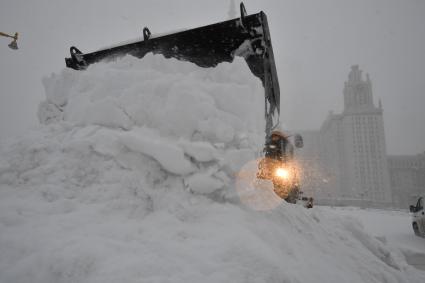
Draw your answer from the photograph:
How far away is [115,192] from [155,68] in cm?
221

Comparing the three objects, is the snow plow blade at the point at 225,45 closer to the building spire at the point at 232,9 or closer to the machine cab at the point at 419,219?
the machine cab at the point at 419,219

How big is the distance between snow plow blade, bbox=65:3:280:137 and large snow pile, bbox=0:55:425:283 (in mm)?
915

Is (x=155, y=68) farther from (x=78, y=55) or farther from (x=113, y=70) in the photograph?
(x=78, y=55)

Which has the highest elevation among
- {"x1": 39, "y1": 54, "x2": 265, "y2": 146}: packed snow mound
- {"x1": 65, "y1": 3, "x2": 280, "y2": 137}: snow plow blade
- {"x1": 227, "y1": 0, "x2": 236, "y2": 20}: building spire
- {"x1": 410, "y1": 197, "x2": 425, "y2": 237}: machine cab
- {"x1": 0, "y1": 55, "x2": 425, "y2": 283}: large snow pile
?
{"x1": 227, "y1": 0, "x2": 236, "y2": 20}: building spire

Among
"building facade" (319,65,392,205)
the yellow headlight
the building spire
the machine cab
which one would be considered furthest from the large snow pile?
"building facade" (319,65,392,205)

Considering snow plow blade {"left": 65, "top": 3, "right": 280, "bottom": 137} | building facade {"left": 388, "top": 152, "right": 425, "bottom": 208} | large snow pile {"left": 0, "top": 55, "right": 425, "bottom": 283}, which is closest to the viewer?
large snow pile {"left": 0, "top": 55, "right": 425, "bottom": 283}

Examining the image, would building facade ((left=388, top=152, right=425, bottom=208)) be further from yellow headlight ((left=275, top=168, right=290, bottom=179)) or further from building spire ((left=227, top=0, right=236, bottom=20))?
yellow headlight ((left=275, top=168, right=290, bottom=179))

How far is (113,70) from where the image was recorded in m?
3.96

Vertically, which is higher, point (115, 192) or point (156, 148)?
point (156, 148)

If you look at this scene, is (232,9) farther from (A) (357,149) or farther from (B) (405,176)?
(B) (405,176)

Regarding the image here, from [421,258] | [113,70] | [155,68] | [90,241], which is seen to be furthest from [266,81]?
[421,258]

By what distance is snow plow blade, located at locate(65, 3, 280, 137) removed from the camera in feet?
14.4

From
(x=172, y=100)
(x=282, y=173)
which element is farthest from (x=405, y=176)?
(x=172, y=100)

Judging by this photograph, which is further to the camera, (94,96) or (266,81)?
(266,81)
